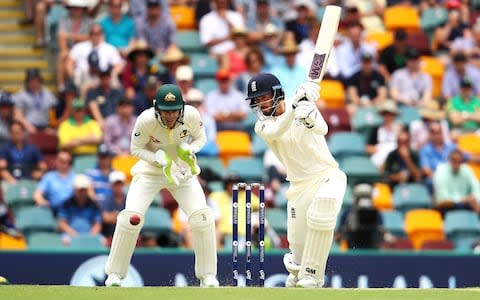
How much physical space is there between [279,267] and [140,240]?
4.74ft

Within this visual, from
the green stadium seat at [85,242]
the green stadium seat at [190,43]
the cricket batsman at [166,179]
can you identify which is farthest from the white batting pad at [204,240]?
the green stadium seat at [190,43]

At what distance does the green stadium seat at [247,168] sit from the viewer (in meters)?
14.2

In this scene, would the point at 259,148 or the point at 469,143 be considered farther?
the point at 469,143

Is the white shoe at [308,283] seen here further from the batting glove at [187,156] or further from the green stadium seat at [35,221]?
the green stadium seat at [35,221]

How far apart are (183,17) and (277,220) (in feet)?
10.7

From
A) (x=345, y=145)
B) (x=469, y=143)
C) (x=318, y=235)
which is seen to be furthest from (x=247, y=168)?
(x=318, y=235)

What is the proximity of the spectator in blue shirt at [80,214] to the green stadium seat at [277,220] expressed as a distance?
160 cm

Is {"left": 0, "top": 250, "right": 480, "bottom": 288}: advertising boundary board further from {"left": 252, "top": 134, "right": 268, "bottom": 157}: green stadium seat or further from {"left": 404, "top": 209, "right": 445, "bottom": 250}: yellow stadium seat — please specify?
{"left": 252, "top": 134, "right": 268, "bottom": 157}: green stadium seat

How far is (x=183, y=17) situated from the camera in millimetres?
16062

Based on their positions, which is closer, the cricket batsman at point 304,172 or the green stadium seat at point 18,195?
the cricket batsman at point 304,172

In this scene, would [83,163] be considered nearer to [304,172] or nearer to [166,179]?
[166,179]

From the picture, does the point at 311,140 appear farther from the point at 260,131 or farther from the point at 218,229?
the point at 218,229

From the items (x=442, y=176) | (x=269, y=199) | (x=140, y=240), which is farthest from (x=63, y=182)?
(x=442, y=176)

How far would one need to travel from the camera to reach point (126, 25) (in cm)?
1563
